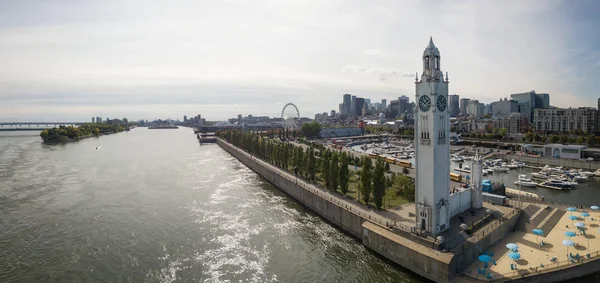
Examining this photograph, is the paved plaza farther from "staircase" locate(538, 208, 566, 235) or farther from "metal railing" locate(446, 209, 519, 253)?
"metal railing" locate(446, 209, 519, 253)

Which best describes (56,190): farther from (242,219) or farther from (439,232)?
(439,232)

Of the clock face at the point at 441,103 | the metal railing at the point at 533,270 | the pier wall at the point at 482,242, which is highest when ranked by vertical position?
the clock face at the point at 441,103

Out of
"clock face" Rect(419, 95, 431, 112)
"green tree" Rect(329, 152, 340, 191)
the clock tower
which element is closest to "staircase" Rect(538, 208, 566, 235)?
the clock tower

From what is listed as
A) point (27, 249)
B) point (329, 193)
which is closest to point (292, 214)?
point (329, 193)

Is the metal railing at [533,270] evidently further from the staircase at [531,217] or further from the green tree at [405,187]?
the green tree at [405,187]

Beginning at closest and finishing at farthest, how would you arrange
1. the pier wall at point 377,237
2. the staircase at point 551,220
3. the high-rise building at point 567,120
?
the pier wall at point 377,237
the staircase at point 551,220
the high-rise building at point 567,120

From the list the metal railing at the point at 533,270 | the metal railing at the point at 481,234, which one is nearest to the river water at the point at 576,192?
the metal railing at the point at 481,234

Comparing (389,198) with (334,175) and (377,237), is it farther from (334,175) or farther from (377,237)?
(377,237)
